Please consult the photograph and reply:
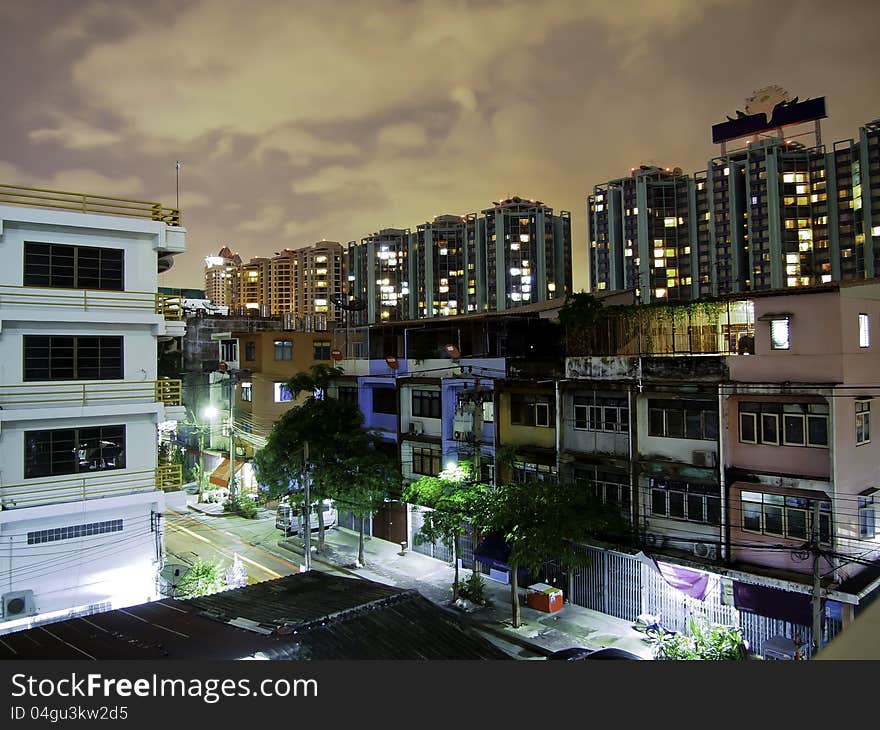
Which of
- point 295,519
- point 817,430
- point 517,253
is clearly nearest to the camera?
point 817,430

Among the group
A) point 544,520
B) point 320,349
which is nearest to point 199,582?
point 544,520

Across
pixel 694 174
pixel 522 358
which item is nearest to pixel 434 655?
pixel 522 358

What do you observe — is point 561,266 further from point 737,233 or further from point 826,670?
point 826,670

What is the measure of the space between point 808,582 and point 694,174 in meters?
73.8

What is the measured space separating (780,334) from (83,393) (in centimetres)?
1592

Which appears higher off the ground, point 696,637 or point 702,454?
point 702,454

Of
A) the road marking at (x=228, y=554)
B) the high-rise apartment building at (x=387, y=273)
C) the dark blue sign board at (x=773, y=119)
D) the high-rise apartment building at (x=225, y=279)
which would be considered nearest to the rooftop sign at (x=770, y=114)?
the dark blue sign board at (x=773, y=119)

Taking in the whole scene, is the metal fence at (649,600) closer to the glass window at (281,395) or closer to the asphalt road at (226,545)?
the asphalt road at (226,545)

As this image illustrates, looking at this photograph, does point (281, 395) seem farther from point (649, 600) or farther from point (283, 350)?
point (649, 600)

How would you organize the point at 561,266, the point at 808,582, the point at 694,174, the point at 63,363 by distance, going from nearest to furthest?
the point at 808,582, the point at 63,363, the point at 694,174, the point at 561,266

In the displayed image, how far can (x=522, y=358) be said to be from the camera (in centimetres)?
2039

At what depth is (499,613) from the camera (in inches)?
660

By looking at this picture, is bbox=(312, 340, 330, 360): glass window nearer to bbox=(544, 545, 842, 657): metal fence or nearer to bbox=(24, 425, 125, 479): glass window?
bbox=(24, 425, 125, 479): glass window

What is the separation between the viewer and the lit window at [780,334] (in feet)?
45.7
